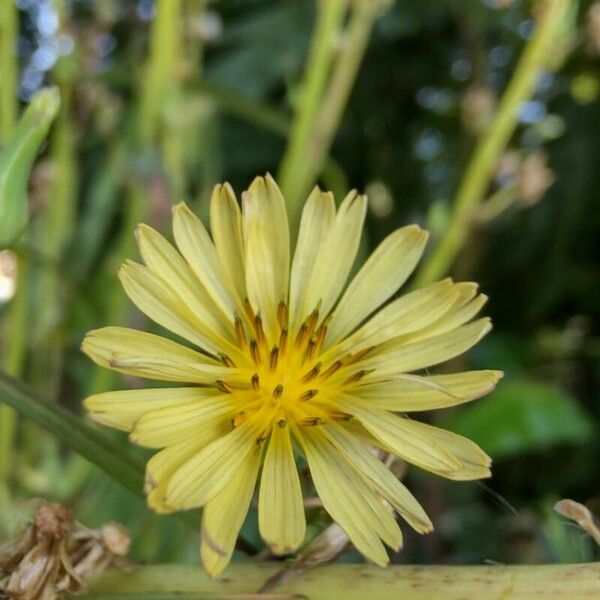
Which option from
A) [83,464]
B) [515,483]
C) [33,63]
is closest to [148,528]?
[83,464]

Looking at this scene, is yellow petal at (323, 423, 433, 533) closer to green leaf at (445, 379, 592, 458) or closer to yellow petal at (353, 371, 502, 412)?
yellow petal at (353, 371, 502, 412)

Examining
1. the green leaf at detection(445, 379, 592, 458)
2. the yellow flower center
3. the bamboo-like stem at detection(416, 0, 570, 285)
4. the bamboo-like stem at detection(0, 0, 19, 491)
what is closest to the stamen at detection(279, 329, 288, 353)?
the yellow flower center

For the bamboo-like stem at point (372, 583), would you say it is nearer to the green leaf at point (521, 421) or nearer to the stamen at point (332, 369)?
the stamen at point (332, 369)

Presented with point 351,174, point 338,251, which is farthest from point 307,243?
point 351,174

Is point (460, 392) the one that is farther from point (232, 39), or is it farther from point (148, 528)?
point (232, 39)

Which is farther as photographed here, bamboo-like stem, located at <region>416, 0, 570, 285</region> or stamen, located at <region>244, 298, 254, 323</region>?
bamboo-like stem, located at <region>416, 0, 570, 285</region>

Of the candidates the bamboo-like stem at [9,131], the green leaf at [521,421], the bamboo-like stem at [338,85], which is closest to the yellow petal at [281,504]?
the bamboo-like stem at [9,131]
